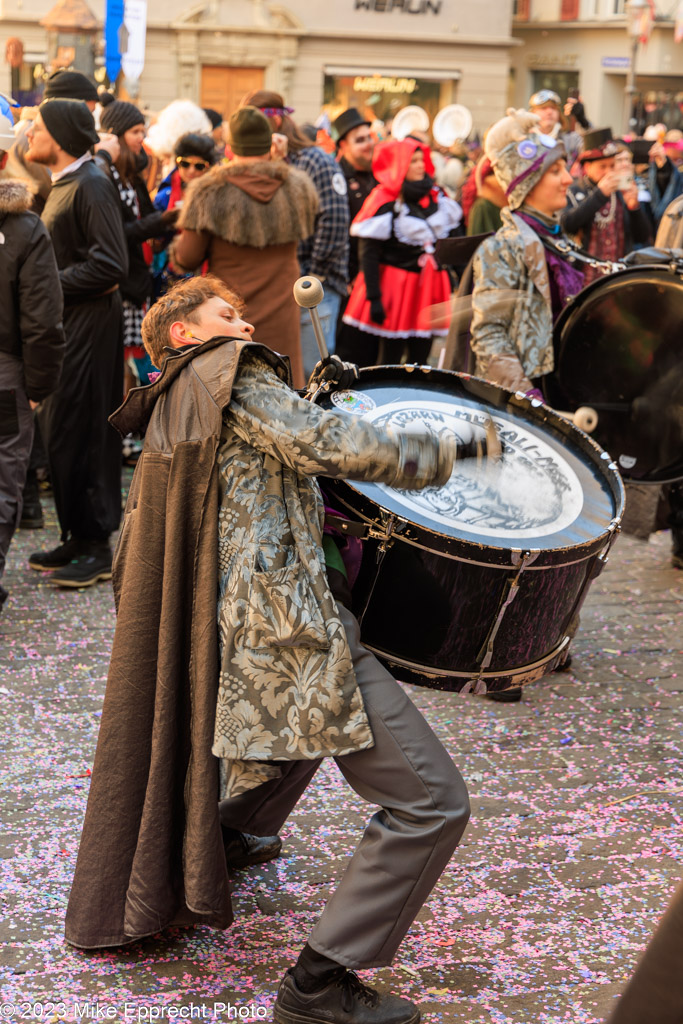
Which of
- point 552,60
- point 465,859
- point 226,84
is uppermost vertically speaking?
point 552,60

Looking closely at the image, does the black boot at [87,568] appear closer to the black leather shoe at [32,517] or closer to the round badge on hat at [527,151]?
the black leather shoe at [32,517]

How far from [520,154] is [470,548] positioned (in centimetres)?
241

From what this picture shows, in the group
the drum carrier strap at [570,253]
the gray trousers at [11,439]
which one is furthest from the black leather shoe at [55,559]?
the drum carrier strap at [570,253]

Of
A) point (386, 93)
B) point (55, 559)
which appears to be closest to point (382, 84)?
point (386, 93)

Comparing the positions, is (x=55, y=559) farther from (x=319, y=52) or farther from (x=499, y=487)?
(x=319, y=52)

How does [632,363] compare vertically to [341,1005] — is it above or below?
above

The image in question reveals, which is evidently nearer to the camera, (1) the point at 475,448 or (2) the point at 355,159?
(1) the point at 475,448

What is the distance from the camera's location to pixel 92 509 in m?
5.45

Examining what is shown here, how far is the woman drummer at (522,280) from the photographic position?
4398mm

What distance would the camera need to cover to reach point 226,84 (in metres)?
29.6

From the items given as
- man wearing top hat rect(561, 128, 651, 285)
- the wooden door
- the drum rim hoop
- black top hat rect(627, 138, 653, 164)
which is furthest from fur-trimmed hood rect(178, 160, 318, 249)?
the wooden door

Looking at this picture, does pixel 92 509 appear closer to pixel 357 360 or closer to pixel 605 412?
pixel 605 412

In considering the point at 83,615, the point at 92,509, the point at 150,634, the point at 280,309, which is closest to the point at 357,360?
the point at 280,309

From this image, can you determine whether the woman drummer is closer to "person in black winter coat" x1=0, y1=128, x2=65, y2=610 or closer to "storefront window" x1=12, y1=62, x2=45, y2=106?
"person in black winter coat" x1=0, y1=128, x2=65, y2=610
